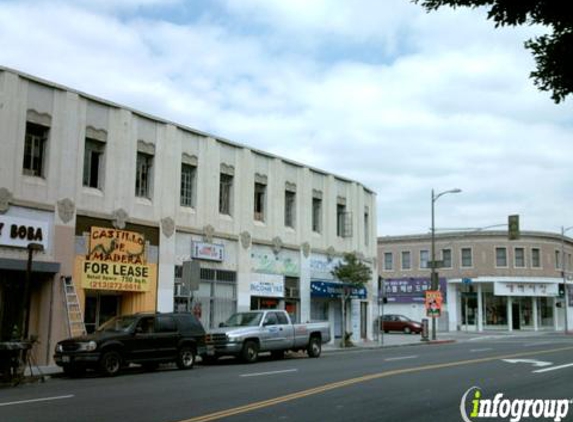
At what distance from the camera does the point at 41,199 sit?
2236 cm

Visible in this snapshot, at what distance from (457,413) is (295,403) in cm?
281

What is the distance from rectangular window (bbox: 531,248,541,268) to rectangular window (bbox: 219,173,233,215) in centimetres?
3787

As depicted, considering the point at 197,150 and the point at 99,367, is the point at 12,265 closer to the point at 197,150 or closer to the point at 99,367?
the point at 99,367

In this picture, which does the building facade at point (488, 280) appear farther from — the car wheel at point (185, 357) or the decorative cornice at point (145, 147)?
A: the car wheel at point (185, 357)

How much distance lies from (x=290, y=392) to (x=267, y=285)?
56.8 feet

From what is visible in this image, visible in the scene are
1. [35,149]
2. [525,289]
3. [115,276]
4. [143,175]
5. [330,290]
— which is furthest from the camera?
[525,289]

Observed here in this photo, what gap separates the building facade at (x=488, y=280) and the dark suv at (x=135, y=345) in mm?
42318

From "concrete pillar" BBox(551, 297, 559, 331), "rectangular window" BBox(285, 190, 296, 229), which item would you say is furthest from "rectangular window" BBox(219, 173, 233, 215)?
"concrete pillar" BBox(551, 297, 559, 331)

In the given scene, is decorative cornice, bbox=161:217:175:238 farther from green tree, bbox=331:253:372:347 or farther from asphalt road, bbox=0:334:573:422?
green tree, bbox=331:253:372:347

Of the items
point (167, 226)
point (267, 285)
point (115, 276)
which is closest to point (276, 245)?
point (267, 285)

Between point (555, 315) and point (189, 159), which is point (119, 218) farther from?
point (555, 315)

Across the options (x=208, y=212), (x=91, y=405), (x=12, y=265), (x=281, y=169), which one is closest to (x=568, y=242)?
(x=281, y=169)

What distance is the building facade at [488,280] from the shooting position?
59.3 meters

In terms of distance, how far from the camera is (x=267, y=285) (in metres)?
31.5
